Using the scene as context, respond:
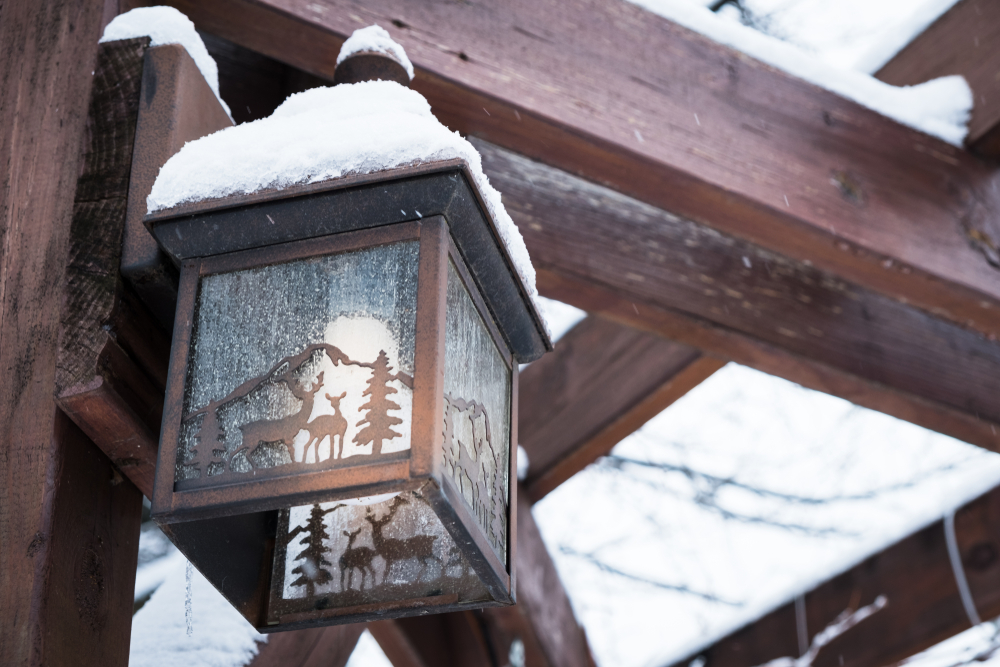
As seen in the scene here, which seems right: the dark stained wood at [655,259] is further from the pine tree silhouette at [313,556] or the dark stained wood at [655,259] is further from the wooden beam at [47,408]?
the pine tree silhouette at [313,556]

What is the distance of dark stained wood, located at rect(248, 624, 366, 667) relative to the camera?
1532 mm

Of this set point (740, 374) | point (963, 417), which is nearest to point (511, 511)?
point (963, 417)

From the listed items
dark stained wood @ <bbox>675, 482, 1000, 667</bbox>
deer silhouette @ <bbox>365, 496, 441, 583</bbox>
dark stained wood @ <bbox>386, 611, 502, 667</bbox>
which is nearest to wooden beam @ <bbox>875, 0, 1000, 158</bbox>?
dark stained wood @ <bbox>675, 482, 1000, 667</bbox>

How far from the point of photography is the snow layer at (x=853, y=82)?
1.78 metres

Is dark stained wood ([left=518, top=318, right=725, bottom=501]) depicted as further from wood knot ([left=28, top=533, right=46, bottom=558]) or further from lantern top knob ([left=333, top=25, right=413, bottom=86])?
wood knot ([left=28, top=533, right=46, bottom=558])

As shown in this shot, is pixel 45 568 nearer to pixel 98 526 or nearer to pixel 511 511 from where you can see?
pixel 98 526

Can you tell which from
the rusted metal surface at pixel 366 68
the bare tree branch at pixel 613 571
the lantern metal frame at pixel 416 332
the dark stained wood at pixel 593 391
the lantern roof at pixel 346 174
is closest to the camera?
the lantern metal frame at pixel 416 332

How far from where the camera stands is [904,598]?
2.70 m

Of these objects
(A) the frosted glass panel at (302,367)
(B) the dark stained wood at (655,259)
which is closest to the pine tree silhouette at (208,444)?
(A) the frosted glass panel at (302,367)

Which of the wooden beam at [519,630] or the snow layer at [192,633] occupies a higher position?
the wooden beam at [519,630]

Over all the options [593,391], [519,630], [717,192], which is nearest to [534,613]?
[519,630]

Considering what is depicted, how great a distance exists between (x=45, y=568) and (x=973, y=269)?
1584 millimetres

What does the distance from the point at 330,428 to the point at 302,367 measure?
0.25ft

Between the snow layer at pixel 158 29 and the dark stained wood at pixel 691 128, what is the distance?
4.9 inches
